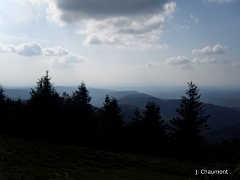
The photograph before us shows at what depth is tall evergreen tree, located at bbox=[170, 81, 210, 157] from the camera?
31.9 meters

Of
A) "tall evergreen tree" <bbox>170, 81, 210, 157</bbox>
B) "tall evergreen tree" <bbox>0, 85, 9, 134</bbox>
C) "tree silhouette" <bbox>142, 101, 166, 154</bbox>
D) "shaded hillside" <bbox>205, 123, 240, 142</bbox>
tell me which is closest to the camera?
"tall evergreen tree" <bbox>0, 85, 9, 134</bbox>

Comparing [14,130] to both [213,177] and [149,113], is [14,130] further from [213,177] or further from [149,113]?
[149,113]

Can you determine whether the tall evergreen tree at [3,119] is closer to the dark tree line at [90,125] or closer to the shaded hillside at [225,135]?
the dark tree line at [90,125]

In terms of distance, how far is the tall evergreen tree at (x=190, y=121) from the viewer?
3194 cm

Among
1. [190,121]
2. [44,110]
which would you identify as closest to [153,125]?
[190,121]

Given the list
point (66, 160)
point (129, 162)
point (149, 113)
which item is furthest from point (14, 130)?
point (149, 113)

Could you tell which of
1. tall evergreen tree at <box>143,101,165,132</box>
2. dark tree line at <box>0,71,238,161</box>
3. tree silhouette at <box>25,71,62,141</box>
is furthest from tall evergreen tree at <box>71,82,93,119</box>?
tall evergreen tree at <box>143,101,165,132</box>

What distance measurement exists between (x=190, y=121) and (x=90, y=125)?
1538 cm

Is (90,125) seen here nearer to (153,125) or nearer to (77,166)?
(153,125)

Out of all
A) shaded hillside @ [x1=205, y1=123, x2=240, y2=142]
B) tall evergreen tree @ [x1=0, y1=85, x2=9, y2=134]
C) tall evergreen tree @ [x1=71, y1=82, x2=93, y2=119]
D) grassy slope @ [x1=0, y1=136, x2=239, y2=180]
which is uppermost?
tall evergreen tree @ [x1=71, y1=82, x2=93, y2=119]

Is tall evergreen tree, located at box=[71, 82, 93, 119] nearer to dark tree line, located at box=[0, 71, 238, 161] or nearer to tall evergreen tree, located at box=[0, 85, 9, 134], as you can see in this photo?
dark tree line, located at box=[0, 71, 238, 161]

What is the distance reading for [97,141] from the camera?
2584cm

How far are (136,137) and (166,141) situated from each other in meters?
4.72

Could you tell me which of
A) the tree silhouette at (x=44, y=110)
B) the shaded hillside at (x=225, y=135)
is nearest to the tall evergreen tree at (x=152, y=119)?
the tree silhouette at (x=44, y=110)
